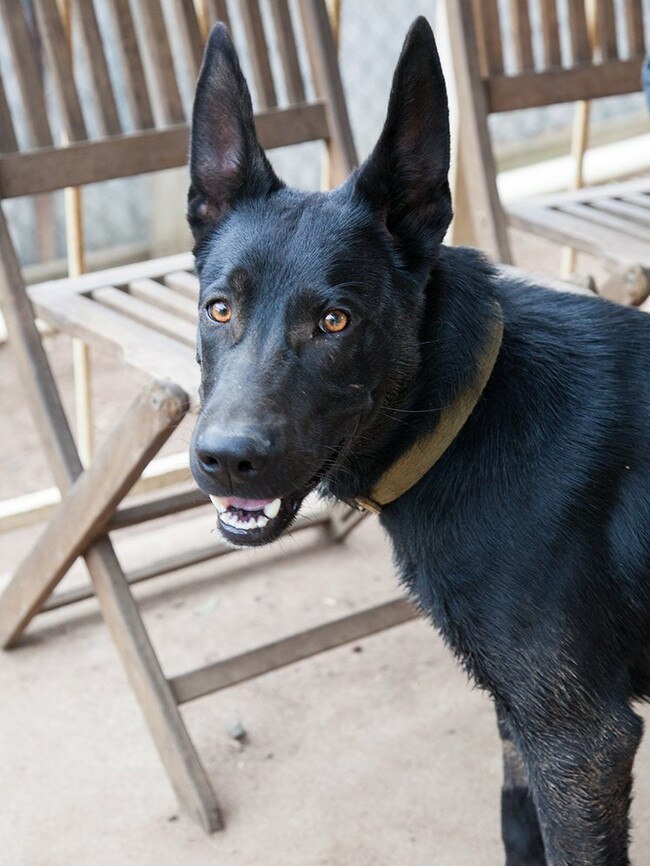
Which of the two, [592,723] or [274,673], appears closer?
[592,723]

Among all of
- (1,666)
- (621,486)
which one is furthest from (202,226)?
(1,666)

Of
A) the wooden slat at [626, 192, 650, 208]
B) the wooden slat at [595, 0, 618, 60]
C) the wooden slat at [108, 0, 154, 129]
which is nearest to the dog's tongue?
the wooden slat at [108, 0, 154, 129]

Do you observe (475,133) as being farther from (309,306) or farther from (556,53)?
(309,306)

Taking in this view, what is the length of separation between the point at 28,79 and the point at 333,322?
160cm

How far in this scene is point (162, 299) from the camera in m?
2.66

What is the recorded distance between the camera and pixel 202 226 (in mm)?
1926

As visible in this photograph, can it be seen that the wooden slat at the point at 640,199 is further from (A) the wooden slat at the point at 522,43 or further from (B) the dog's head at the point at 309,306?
(B) the dog's head at the point at 309,306

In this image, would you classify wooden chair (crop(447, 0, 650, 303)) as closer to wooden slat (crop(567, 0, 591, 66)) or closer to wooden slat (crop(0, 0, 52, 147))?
wooden slat (crop(567, 0, 591, 66))

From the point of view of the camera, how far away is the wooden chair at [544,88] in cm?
297

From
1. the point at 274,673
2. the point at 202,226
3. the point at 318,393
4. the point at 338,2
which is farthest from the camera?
the point at 338,2

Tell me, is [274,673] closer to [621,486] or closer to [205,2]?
[621,486]

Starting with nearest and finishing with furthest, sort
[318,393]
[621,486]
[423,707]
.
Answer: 1. [318,393]
2. [621,486]
3. [423,707]

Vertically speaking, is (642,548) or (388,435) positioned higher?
(388,435)

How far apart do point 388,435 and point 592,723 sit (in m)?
0.55
